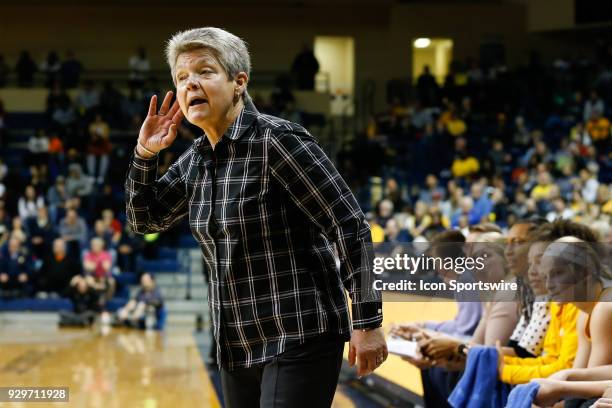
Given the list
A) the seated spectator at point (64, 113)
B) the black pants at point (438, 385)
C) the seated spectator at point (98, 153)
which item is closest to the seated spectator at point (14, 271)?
the seated spectator at point (98, 153)

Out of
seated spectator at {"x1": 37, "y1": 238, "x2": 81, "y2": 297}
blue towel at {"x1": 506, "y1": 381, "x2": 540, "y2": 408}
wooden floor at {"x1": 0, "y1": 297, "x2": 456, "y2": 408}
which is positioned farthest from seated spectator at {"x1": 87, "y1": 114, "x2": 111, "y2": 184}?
blue towel at {"x1": 506, "y1": 381, "x2": 540, "y2": 408}

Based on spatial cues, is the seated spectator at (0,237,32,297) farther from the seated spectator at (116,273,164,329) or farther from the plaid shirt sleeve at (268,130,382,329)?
the plaid shirt sleeve at (268,130,382,329)

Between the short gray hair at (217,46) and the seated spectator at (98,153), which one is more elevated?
the seated spectator at (98,153)

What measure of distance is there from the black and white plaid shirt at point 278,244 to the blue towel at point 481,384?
174cm

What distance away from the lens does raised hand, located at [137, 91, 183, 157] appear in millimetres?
2898

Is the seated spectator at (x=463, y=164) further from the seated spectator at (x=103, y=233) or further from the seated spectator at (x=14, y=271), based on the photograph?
the seated spectator at (x=14, y=271)

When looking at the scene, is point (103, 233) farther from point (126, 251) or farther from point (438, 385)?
point (438, 385)

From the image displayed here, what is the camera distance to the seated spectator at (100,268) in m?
14.1

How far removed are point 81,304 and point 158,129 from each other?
11.3 m

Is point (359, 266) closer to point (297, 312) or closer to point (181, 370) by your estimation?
point (297, 312)

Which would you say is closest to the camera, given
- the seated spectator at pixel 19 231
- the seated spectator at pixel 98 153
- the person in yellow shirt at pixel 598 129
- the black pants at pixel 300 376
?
the black pants at pixel 300 376

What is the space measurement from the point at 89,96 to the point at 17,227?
210 inches

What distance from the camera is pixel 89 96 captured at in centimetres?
1969

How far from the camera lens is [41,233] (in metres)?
15.1
